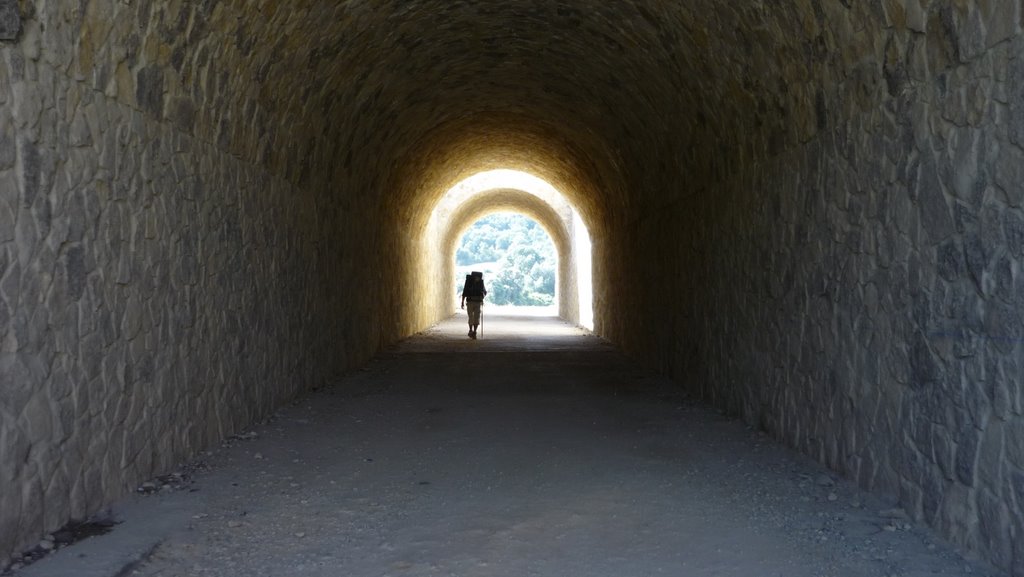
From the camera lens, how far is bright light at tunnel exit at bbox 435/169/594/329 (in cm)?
2309

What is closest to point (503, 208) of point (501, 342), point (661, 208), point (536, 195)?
point (536, 195)

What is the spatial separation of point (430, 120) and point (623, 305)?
470cm

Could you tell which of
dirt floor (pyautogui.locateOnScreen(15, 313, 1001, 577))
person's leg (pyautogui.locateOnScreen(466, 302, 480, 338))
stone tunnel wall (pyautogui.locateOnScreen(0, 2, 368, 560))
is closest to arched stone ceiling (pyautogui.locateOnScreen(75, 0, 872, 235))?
stone tunnel wall (pyautogui.locateOnScreen(0, 2, 368, 560))

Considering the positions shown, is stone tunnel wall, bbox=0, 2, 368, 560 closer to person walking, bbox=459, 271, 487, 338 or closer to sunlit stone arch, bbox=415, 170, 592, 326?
person walking, bbox=459, 271, 487, 338

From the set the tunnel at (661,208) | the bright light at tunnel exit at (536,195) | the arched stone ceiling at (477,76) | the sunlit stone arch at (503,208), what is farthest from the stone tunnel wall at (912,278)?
the bright light at tunnel exit at (536,195)

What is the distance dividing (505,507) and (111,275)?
2.61m

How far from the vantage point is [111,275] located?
4648 mm

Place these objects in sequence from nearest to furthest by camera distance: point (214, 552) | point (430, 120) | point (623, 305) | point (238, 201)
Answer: point (214, 552), point (238, 201), point (430, 120), point (623, 305)

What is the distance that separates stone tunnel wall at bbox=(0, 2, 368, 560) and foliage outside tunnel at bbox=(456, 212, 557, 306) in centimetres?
5194

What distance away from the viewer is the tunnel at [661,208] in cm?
369

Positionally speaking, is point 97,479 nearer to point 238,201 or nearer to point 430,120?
point 238,201

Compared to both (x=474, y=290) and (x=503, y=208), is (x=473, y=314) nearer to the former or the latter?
(x=474, y=290)

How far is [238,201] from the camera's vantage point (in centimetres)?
686

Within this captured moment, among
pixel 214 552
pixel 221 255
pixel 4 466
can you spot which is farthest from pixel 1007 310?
pixel 221 255
